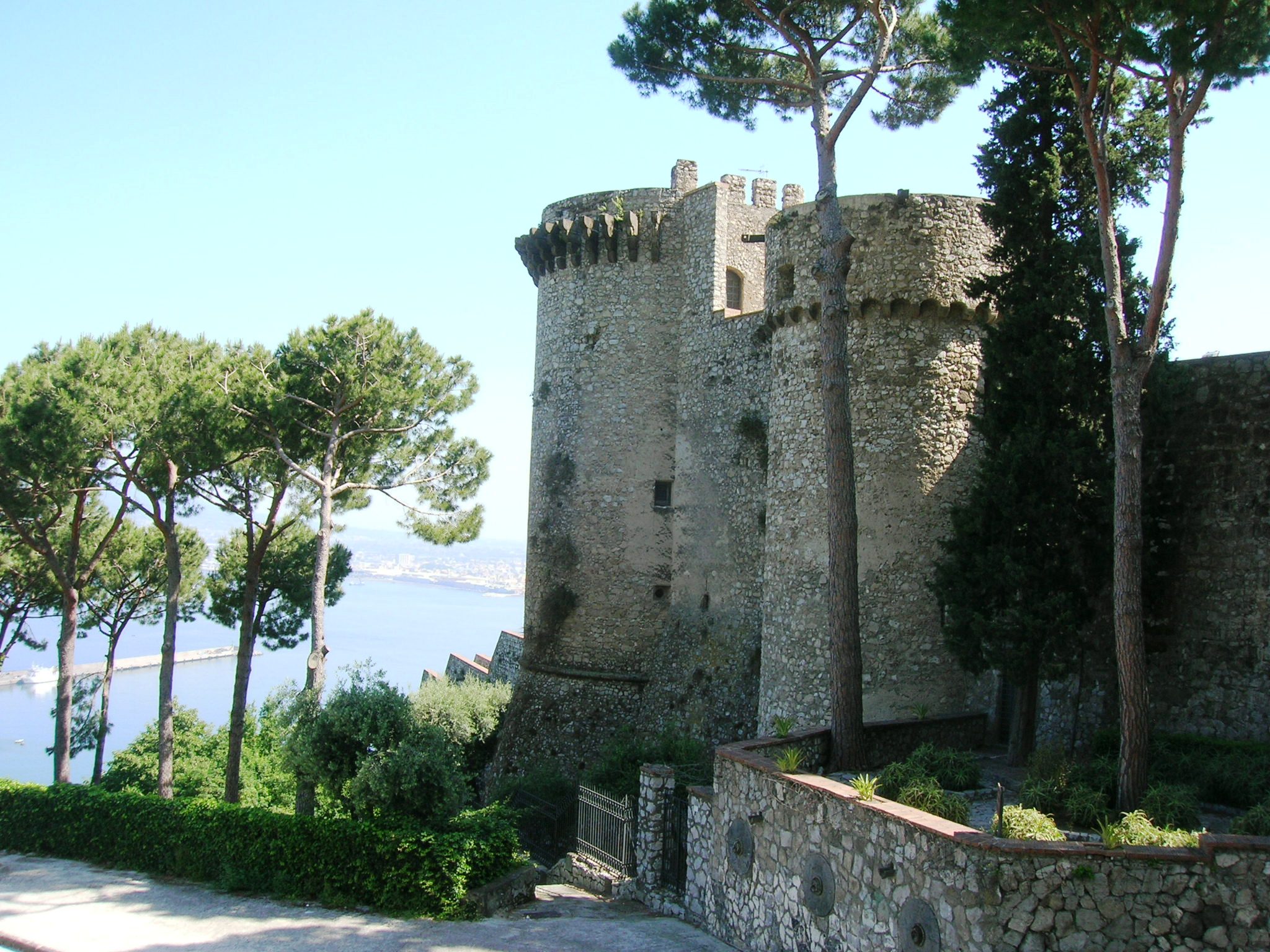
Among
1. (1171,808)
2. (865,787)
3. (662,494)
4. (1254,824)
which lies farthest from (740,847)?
(662,494)

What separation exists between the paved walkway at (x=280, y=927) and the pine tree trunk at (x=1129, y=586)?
182 inches

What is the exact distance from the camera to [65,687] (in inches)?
850

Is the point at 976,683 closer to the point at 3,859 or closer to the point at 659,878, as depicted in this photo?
the point at 659,878

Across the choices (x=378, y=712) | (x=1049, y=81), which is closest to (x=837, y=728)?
(x=378, y=712)

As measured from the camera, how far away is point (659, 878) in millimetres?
13336

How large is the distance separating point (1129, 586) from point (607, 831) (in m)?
7.89

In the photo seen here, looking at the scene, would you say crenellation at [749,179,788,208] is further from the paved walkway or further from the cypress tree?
the paved walkway

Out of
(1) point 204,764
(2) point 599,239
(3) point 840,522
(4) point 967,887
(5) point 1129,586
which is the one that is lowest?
(1) point 204,764

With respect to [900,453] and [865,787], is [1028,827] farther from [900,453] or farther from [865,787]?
[900,453]

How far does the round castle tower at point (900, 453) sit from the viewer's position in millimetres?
13227

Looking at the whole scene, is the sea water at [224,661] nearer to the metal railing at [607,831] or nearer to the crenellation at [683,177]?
the metal railing at [607,831]

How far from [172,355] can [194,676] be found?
6973 centimetres

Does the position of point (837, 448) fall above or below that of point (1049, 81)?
below

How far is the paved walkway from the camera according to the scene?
1189 centimetres
